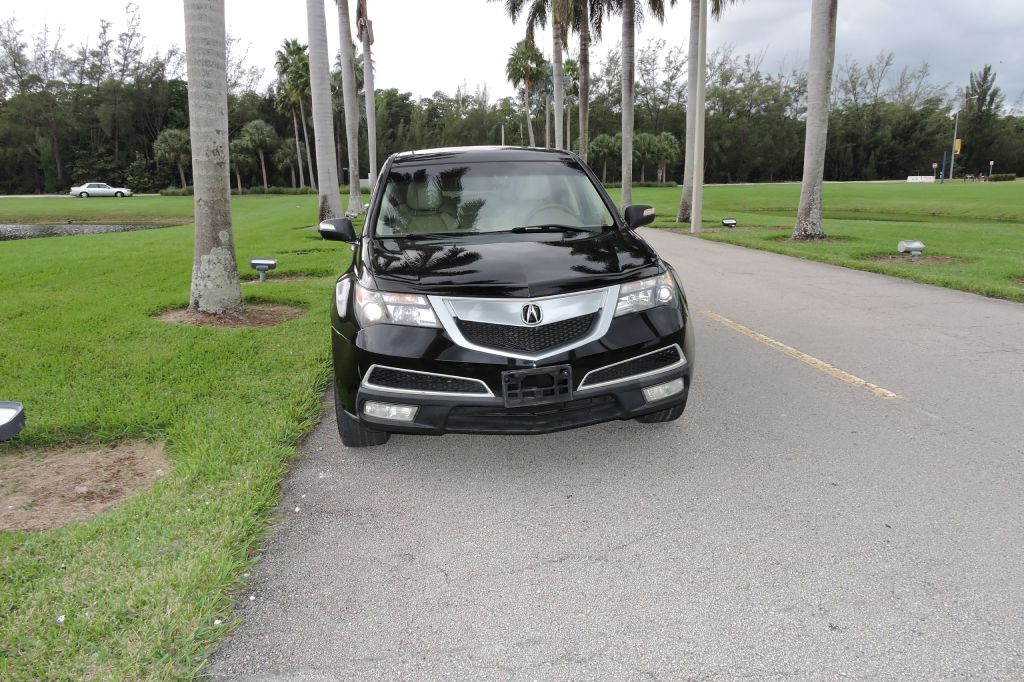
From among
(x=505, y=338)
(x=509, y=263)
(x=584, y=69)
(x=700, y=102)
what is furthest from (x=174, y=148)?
(x=505, y=338)

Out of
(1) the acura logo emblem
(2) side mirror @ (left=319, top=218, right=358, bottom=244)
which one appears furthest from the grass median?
(1) the acura logo emblem

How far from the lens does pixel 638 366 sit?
3857 mm

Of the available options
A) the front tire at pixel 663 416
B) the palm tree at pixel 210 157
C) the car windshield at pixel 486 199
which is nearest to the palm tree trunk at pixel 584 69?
the palm tree at pixel 210 157

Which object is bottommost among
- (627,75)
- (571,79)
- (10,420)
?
(10,420)

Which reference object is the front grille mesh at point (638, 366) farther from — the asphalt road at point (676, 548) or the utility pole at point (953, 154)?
the utility pole at point (953, 154)

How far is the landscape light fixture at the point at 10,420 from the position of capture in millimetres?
2730

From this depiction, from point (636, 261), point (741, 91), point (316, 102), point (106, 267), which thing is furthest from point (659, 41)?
point (636, 261)

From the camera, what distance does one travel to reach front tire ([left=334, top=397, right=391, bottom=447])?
165 inches

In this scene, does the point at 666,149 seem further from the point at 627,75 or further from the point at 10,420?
the point at 10,420

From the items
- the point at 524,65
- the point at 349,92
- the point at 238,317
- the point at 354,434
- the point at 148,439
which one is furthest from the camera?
the point at 524,65

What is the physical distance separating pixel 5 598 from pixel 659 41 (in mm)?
94741

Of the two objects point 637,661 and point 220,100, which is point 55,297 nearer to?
point 220,100

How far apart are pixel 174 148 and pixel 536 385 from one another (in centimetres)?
7328

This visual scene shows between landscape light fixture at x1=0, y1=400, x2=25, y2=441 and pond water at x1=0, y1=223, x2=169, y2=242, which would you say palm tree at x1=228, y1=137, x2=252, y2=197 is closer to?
pond water at x1=0, y1=223, x2=169, y2=242
